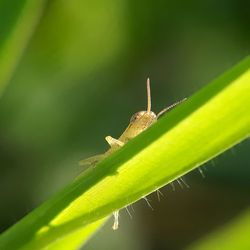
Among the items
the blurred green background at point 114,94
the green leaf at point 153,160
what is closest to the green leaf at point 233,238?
the green leaf at point 153,160

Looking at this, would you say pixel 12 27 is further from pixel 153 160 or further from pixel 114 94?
pixel 114 94

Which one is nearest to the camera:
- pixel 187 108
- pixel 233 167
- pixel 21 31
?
pixel 187 108

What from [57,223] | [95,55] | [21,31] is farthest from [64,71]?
[57,223]

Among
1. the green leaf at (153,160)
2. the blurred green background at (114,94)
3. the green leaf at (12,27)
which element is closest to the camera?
the green leaf at (153,160)

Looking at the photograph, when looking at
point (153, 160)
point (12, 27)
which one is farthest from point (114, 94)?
point (153, 160)

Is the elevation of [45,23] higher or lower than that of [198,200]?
higher

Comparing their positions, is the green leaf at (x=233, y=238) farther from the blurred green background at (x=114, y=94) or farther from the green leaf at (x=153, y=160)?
the blurred green background at (x=114, y=94)

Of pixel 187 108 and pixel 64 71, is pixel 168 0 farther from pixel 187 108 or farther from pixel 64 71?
pixel 187 108

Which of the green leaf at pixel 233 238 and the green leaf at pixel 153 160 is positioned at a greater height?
the green leaf at pixel 233 238
